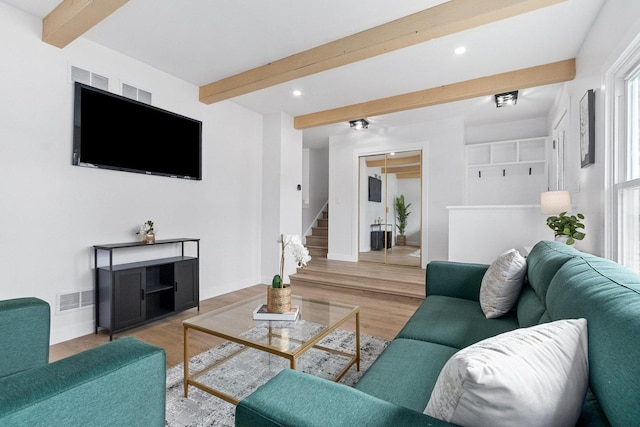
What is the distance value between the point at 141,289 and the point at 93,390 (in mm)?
2262

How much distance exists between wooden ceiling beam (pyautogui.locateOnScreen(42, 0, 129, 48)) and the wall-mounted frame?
348 centimetres

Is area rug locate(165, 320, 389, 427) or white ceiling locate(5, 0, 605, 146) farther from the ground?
white ceiling locate(5, 0, 605, 146)

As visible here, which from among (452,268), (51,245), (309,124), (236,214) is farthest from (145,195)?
(452,268)

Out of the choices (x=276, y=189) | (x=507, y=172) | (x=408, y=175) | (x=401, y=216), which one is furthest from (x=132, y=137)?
(x=507, y=172)

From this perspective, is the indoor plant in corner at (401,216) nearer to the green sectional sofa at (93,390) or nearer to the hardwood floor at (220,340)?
the hardwood floor at (220,340)

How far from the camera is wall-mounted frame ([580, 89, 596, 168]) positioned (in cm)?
239

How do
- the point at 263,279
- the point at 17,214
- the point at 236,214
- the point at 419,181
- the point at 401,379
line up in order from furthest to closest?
the point at 419,181
the point at 263,279
the point at 236,214
the point at 17,214
the point at 401,379

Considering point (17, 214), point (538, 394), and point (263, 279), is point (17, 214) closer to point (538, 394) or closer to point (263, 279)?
point (263, 279)

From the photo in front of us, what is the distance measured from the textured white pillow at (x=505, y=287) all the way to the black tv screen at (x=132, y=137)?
3.26m

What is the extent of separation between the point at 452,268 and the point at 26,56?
3754 mm

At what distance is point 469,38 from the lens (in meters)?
2.65

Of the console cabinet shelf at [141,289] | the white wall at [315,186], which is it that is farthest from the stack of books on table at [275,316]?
→ the white wall at [315,186]

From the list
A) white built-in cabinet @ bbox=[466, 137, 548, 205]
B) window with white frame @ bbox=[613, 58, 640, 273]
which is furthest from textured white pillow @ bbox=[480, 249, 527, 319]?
white built-in cabinet @ bbox=[466, 137, 548, 205]

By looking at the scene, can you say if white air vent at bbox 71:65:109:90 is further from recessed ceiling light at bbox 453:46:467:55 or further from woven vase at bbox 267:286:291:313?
recessed ceiling light at bbox 453:46:467:55
